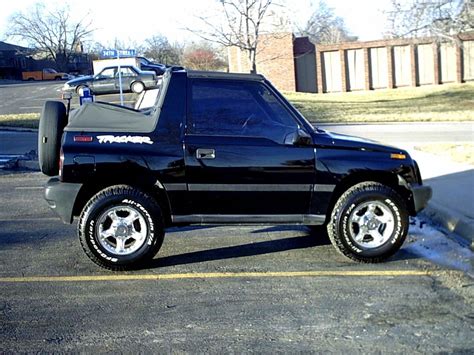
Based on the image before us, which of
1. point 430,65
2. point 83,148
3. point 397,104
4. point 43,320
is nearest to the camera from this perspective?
point 43,320

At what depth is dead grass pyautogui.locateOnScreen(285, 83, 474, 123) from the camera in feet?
78.1

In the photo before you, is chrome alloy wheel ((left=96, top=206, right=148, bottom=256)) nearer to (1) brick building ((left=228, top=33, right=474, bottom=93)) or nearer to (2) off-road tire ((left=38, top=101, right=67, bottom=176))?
(2) off-road tire ((left=38, top=101, right=67, bottom=176))

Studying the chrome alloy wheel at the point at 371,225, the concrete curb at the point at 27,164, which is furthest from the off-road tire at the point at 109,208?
the concrete curb at the point at 27,164

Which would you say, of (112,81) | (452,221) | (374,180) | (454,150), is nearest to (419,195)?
(374,180)

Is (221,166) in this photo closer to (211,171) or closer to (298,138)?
→ (211,171)

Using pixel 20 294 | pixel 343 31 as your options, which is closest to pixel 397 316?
pixel 20 294

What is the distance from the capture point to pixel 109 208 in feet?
19.4

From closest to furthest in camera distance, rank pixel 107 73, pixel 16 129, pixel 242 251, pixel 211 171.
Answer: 1. pixel 211 171
2. pixel 242 251
3. pixel 16 129
4. pixel 107 73

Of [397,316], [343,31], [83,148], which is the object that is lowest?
[397,316]

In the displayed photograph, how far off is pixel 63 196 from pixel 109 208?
1.49ft

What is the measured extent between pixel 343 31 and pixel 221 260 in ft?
260

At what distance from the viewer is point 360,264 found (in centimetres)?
625

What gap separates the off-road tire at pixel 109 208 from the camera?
19.2ft

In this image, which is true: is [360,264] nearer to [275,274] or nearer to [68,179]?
[275,274]
